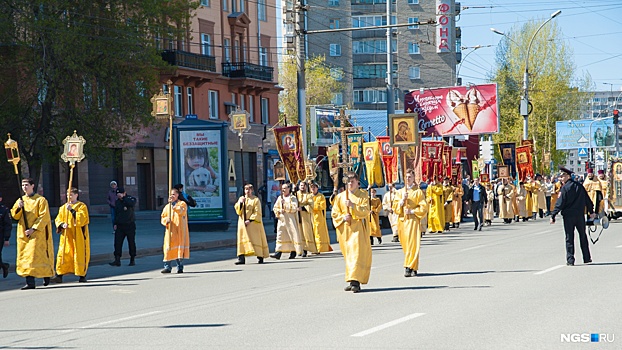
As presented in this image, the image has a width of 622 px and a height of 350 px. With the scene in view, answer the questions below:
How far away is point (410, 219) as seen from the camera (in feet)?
55.0

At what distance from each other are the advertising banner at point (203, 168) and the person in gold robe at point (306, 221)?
9.43m

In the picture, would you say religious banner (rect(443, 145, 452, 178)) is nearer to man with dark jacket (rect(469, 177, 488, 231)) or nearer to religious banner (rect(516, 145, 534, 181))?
man with dark jacket (rect(469, 177, 488, 231))

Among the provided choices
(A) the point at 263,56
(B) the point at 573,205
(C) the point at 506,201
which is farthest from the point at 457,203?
(A) the point at 263,56

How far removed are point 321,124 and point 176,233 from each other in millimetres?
27808

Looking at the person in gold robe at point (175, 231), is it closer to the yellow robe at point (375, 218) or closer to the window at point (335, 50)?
the yellow robe at point (375, 218)

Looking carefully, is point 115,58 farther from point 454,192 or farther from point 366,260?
A: point 366,260

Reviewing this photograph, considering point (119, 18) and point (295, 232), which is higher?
point (119, 18)

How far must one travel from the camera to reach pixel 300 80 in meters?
32.2

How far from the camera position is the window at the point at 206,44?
55156 millimetres

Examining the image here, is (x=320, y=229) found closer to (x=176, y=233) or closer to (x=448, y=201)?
(x=176, y=233)

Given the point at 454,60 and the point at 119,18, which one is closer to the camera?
the point at 119,18

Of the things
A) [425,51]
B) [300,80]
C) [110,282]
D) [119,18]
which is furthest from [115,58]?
[425,51]

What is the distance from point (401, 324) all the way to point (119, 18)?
3018cm

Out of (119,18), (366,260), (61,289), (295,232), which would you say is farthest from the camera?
(119,18)
